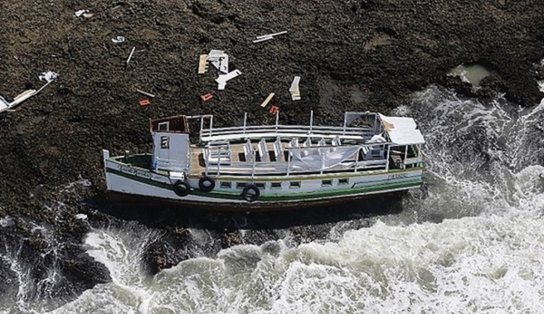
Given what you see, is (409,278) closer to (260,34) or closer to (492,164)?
(492,164)

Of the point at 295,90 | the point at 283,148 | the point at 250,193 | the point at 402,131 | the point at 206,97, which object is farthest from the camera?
the point at 295,90

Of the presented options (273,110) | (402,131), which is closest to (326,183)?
(402,131)

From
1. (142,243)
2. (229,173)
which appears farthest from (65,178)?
(229,173)

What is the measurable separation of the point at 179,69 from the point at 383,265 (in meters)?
13.4

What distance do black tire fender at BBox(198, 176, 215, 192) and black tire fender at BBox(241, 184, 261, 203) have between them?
127 cm

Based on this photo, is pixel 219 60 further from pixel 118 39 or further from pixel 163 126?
pixel 163 126

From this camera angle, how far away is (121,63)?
33.1m

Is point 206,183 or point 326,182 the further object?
point 326,182

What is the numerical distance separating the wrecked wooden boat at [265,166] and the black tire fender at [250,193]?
0.04m

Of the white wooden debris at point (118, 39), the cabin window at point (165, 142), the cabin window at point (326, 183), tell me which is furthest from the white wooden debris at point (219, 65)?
the cabin window at point (326, 183)

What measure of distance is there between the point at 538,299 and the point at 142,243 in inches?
587

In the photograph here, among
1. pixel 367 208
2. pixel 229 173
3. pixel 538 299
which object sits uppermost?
pixel 229 173

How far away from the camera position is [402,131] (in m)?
28.8

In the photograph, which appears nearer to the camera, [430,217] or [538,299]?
[538,299]
